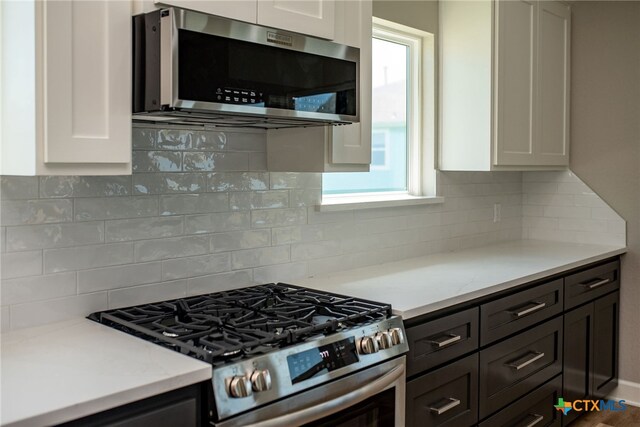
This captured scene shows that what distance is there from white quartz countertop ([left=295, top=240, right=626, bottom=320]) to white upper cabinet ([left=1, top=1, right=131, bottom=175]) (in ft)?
3.59

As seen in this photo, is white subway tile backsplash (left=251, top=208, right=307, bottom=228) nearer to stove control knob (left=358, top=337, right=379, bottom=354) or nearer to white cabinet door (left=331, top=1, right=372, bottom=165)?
white cabinet door (left=331, top=1, right=372, bottom=165)

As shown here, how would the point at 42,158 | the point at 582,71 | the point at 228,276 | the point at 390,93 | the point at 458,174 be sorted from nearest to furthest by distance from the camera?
the point at 42,158, the point at 228,276, the point at 390,93, the point at 458,174, the point at 582,71

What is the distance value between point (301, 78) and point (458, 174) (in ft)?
6.26

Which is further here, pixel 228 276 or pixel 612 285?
pixel 612 285

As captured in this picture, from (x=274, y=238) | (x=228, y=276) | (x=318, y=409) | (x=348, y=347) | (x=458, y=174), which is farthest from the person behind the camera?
(x=458, y=174)

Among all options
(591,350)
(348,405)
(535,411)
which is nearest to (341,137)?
(348,405)

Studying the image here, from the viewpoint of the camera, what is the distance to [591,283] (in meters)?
3.48

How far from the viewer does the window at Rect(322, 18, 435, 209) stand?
131 inches

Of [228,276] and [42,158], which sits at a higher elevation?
[42,158]

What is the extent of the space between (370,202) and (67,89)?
171 cm

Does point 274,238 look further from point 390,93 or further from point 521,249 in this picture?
point 521,249

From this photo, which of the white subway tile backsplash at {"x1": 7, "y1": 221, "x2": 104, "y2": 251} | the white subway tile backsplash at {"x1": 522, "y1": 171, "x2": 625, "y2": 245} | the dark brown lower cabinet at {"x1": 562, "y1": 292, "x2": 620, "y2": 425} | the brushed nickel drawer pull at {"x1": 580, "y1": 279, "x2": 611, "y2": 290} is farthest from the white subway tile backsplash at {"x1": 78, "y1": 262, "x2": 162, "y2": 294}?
the white subway tile backsplash at {"x1": 522, "y1": 171, "x2": 625, "y2": 245}

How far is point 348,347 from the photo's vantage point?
1.90m

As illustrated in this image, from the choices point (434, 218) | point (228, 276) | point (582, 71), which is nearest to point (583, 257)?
point (434, 218)
